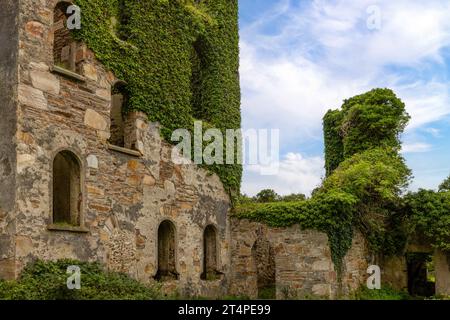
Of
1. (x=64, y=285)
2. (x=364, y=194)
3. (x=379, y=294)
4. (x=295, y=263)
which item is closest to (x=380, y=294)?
(x=379, y=294)

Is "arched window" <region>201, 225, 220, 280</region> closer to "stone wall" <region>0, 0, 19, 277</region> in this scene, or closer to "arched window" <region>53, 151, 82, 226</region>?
"arched window" <region>53, 151, 82, 226</region>

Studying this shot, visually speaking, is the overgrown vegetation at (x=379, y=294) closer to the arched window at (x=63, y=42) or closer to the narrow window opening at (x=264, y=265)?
the narrow window opening at (x=264, y=265)

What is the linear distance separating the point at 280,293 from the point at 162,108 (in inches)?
256

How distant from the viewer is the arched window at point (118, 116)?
13588mm

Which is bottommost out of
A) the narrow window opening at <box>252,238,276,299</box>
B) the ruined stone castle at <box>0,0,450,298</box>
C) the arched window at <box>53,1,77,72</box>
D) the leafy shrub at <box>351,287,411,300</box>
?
the leafy shrub at <box>351,287,411,300</box>

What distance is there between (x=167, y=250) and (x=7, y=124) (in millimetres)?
5941

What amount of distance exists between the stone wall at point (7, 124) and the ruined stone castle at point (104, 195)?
0.9 inches

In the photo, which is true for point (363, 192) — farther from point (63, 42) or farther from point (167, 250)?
point (63, 42)

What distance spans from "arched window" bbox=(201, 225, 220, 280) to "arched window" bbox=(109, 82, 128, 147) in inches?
160

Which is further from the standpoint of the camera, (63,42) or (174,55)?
(174,55)

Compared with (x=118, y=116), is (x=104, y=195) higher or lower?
lower

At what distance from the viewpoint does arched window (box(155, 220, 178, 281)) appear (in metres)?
14.2

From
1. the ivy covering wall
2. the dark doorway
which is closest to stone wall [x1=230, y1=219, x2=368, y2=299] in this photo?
the ivy covering wall

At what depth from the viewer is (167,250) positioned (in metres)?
14.4
